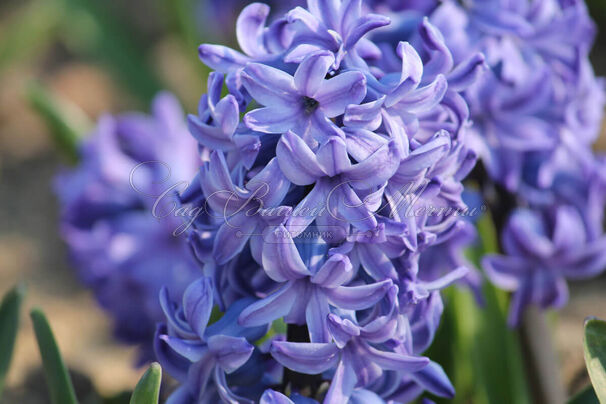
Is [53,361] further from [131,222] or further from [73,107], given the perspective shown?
[73,107]

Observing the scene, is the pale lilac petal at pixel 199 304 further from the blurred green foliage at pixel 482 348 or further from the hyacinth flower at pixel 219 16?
the hyacinth flower at pixel 219 16

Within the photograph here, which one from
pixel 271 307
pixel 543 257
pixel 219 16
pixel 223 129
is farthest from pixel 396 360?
pixel 219 16

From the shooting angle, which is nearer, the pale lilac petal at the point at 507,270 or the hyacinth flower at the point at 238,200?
the hyacinth flower at the point at 238,200

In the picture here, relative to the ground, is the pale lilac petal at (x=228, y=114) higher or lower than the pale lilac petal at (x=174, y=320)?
higher

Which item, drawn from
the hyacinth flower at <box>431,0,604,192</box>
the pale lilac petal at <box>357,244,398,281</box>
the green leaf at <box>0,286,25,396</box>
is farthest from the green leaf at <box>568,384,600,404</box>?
the green leaf at <box>0,286,25,396</box>

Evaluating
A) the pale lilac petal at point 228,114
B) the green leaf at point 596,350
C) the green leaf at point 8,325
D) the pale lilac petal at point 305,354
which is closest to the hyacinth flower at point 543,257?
the green leaf at point 596,350

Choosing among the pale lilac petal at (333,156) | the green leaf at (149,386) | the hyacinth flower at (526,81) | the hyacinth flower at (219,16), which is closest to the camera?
the pale lilac petal at (333,156)
